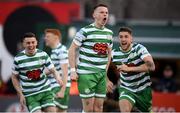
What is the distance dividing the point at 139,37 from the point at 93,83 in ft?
40.6

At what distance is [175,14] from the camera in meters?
36.0

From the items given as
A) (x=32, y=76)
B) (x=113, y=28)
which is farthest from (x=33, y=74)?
(x=113, y=28)

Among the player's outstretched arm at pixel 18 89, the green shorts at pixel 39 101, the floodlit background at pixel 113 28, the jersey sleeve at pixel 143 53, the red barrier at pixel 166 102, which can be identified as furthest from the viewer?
the floodlit background at pixel 113 28

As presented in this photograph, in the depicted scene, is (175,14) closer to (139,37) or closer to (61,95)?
(139,37)

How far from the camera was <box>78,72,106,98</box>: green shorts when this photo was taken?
1461 centimetres

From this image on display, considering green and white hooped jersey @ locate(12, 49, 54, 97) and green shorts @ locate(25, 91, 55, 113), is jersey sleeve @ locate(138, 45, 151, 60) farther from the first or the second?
green shorts @ locate(25, 91, 55, 113)

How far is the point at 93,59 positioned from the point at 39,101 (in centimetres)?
195

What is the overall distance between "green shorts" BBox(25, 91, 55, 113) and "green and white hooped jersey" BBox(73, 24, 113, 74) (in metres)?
1.56

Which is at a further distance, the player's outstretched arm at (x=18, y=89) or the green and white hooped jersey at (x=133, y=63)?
the player's outstretched arm at (x=18, y=89)

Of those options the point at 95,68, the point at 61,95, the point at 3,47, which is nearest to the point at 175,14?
the point at 3,47

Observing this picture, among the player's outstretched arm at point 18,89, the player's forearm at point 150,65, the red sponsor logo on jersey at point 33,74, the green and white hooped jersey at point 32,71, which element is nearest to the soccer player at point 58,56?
the green and white hooped jersey at point 32,71

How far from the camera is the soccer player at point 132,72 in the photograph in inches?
596

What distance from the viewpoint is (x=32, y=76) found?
15781 millimetres

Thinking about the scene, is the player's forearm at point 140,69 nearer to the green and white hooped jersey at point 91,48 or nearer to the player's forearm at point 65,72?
the green and white hooped jersey at point 91,48
